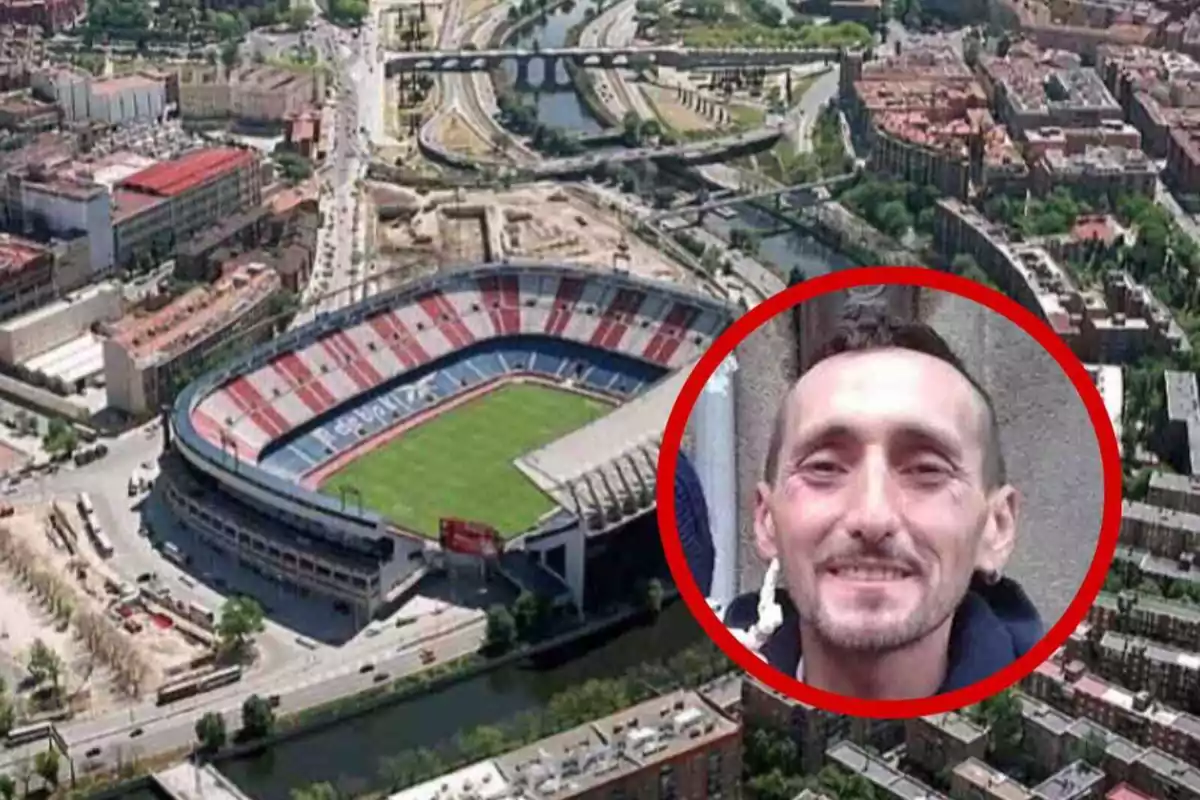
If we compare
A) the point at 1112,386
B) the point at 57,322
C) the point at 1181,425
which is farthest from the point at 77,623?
the point at 1112,386

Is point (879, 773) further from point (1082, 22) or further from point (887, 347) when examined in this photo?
point (1082, 22)

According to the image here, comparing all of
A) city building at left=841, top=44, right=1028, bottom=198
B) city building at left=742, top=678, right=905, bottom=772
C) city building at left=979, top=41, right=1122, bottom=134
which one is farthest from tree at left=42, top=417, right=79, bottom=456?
city building at left=979, top=41, right=1122, bottom=134

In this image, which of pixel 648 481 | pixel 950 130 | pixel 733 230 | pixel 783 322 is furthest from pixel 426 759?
pixel 950 130

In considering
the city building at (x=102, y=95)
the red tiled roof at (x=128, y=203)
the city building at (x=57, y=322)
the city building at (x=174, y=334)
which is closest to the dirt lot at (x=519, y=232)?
the city building at (x=174, y=334)

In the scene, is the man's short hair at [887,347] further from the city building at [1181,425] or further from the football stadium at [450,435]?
the city building at [1181,425]

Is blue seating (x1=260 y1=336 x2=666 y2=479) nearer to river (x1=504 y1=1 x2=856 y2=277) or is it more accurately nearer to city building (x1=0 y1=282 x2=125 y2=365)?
river (x1=504 y1=1 x2=856 y2=277)
